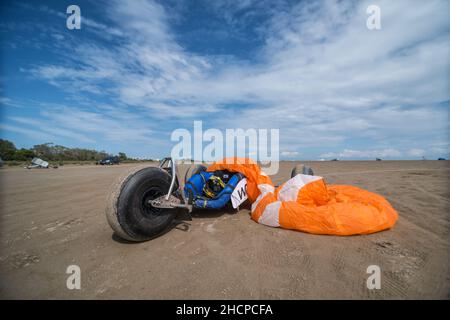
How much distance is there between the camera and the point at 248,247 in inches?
115

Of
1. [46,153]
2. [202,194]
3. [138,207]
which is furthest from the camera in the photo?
[46,153]

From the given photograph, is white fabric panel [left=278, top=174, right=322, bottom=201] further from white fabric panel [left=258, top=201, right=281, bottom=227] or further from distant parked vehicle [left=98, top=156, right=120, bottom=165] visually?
distant parked vehicle [left=98, top=156, right=120, bottom=165]

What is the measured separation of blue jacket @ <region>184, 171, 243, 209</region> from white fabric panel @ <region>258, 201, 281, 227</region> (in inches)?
32.6

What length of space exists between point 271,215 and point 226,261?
54.9 inches

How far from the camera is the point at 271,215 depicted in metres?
3.66

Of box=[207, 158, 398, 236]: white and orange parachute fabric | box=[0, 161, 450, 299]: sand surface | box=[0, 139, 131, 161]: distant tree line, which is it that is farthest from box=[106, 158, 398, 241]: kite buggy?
box=[0, 139, 131, 161]: distant tree line

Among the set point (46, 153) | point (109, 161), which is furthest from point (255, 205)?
point (46, 153)

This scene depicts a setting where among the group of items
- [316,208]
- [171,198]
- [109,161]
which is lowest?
[316,208]

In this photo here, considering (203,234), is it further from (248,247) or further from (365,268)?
(365,268)

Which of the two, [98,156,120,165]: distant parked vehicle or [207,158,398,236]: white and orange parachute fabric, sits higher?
[98,156,120,165]: distant parked vehicle

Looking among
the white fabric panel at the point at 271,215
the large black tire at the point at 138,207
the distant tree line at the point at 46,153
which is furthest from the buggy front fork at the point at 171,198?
the distant tree line at the point at 46,153

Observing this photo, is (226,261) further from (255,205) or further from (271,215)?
(255,205)

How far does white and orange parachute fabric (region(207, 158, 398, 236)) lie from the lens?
10.3 feet
